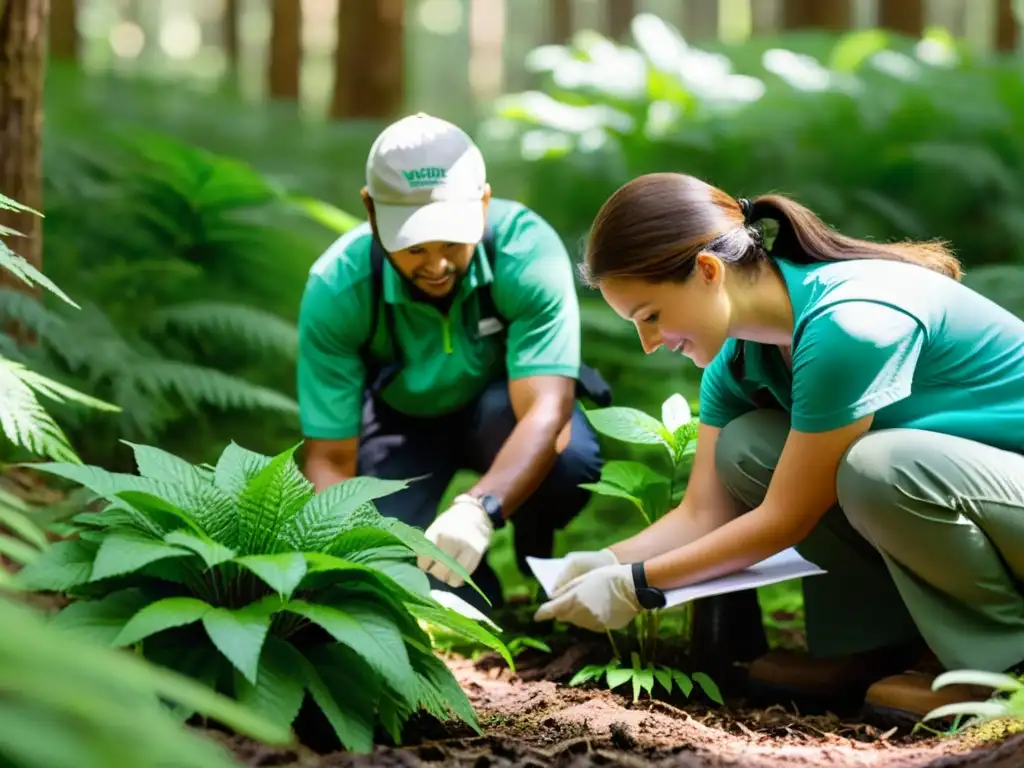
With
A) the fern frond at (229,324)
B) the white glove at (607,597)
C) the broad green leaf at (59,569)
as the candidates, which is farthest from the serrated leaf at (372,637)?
the fern frond at (229,324)

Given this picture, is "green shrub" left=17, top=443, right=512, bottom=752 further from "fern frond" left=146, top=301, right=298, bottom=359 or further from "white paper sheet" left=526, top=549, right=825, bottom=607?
"fern frond" left=146, top=301, right=298, bottom=359

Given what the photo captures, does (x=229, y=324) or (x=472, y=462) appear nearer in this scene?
(x=472, y=462)

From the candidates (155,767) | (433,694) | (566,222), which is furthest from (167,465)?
(566,222)

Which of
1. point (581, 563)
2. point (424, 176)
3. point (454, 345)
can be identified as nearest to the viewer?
point (581, 563)

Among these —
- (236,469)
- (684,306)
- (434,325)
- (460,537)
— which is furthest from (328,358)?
(684,306)

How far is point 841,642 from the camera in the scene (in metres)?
2.78

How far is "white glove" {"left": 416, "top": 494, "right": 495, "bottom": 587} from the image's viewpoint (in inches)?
113

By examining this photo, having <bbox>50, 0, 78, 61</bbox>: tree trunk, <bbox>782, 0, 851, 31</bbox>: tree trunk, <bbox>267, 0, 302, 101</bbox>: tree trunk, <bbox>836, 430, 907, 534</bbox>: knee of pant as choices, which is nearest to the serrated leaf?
<bbox>836, 430, 907, 534</bbox>: knee of pant

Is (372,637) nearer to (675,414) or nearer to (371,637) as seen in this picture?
(371,637)

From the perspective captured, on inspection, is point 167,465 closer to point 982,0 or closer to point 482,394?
point 482,394

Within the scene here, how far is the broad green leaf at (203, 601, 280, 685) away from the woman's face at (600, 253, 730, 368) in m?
1.04

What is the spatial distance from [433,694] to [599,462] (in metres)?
1.41

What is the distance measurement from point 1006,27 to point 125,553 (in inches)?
473

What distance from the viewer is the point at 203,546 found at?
1.91 metres
